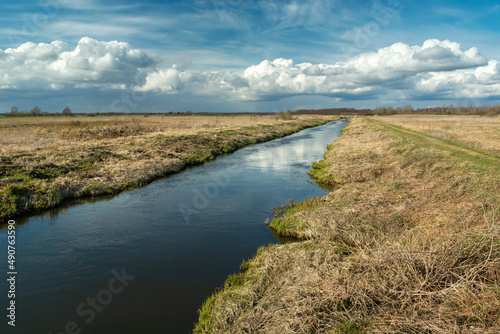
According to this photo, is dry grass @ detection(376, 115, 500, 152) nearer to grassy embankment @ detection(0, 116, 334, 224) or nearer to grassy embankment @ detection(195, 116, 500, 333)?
grassy embankment @ detection(195, 116, 500, 333)

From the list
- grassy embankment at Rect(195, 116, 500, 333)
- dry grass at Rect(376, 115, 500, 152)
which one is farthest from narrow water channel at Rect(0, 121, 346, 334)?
dry grass at Rect(376, 115, 500, 152)

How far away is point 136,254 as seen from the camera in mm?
11430

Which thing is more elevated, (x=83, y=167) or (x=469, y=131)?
(x=469, y=131)

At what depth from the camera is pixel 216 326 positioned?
7.06m

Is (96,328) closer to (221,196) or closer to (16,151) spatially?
(221,196)

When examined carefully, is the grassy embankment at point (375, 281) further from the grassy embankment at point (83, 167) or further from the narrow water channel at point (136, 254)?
the grassy embankment at point (83, 167)

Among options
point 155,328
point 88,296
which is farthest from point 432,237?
point 88,296

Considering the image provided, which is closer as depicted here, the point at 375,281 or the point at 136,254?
the point at 375,281

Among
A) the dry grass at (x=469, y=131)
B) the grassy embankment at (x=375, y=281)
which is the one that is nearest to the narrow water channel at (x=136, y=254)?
the grassy embankment at (x=375, y=281)

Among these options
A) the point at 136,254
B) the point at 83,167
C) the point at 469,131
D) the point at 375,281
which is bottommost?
the point at 136,254

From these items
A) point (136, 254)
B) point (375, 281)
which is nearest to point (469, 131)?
point (375, 281)

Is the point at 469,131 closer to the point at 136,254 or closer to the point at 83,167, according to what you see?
the point at 83,167

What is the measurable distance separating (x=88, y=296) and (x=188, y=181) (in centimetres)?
1498

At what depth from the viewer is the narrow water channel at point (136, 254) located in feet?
26.3
